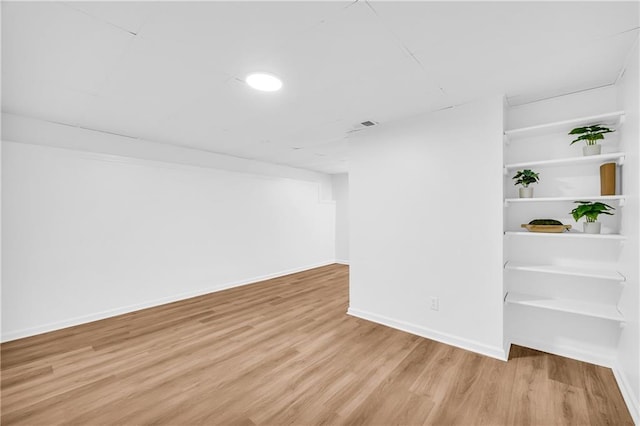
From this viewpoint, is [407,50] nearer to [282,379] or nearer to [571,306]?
[571,306]

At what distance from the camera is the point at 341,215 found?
24.6 ft

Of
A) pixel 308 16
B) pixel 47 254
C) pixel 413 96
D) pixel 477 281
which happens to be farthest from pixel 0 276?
pixel 477 281

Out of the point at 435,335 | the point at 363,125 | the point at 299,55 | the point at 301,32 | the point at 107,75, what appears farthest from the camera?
the point at 363,125

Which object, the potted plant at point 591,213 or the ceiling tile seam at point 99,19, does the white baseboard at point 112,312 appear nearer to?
the ceiling tile seam at point 99,19

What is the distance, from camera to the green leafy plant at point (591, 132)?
2279mm

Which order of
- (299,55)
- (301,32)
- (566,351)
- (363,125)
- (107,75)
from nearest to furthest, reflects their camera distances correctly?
1. (301,32)
2. (299,55)
3. (107,75)
4. (566,351)
5. (363,125)

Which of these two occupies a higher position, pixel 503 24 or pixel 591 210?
pixel 503 24

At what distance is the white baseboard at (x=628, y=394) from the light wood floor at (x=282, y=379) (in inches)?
1.9

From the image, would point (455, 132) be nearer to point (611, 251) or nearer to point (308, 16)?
point (611, 251)

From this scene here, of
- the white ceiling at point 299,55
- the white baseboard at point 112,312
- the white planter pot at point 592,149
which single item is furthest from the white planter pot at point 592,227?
the white baseboard at point 112,312

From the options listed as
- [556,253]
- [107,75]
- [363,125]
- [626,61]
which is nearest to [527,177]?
[556,253]

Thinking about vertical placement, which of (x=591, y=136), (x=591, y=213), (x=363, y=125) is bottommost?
(x=591, y=213)

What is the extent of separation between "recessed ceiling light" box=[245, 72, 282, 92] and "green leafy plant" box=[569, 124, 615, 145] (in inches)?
101

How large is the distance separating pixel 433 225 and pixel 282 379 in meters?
2.08
